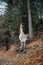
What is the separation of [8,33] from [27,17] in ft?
6.75

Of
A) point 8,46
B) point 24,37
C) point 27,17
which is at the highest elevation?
point 27,17

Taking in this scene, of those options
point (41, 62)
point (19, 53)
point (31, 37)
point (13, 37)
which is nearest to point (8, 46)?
point (13, 37)

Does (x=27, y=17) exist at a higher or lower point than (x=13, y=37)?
higher

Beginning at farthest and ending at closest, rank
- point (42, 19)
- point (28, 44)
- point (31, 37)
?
point (42, 19), point (31, 37), point (28, 44)

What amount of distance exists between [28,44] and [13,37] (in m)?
1.99

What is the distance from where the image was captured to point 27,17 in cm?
1566

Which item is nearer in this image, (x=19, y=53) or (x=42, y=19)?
(x=19, y=53)

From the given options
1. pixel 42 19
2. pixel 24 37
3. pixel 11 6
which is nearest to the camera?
pixel 24 37

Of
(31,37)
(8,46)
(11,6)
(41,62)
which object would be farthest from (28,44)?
(41,62)

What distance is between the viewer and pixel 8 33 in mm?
16781

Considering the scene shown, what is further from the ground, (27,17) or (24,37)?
(27,17)

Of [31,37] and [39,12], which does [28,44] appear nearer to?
[31,37]

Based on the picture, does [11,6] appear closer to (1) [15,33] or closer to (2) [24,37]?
(1) [15,33]

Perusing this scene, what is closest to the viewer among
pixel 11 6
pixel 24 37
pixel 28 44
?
pixel 24 37
